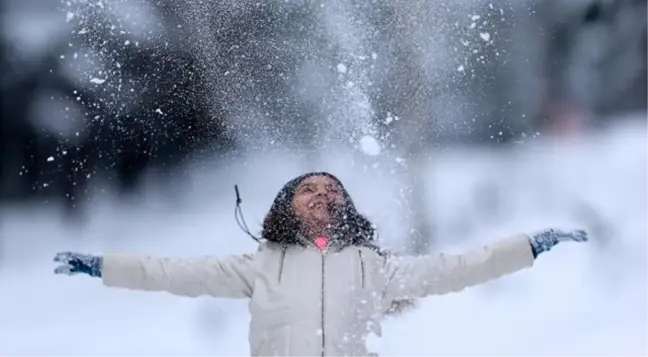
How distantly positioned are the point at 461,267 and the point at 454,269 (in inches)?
0.6

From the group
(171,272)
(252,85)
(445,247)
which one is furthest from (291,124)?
(171,272)

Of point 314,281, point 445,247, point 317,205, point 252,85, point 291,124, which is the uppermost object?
point 252,85

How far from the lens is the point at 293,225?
1.93m

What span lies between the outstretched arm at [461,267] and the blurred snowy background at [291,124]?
1133 mm

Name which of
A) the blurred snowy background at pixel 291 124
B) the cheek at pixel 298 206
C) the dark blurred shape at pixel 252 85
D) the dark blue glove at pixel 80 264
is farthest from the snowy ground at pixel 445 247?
the dark blue glove at pixel 80 264

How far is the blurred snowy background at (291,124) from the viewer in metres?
3.15

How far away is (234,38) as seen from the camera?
10.7 ft

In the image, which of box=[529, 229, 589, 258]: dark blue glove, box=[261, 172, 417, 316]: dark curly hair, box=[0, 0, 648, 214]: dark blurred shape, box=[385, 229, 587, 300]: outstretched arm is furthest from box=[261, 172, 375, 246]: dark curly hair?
box=[0, 0, 648, 214]: dark blurred shape

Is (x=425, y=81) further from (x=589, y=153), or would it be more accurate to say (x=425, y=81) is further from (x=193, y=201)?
(x=193, y=201)

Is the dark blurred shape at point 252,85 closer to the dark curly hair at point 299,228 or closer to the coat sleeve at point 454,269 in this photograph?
the dark curly hair at point 299,228

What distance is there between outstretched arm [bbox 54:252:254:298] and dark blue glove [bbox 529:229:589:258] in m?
0.60

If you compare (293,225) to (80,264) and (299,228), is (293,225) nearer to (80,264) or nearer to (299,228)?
(299,228)

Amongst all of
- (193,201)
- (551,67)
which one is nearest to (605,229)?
(551,67)

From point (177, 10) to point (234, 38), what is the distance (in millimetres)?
233
